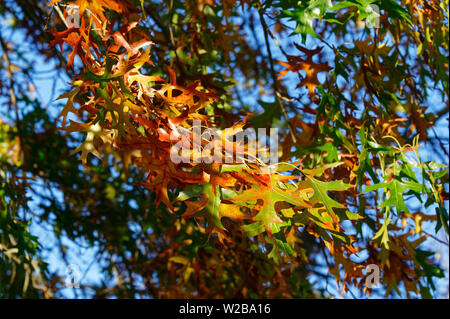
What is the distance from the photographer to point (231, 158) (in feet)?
4.72

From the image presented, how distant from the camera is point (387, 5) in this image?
182 cm

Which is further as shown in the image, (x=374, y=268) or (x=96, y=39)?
(x=374, y=268)

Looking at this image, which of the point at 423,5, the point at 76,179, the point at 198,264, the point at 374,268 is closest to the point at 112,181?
the point at 76,179

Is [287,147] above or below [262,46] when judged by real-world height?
below

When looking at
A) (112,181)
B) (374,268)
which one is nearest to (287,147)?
(374,268)

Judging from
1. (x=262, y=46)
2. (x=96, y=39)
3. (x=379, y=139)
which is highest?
(x=262, y=46)

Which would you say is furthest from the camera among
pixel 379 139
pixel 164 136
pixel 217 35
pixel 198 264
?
pixel 198 264

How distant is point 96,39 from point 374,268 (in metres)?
1.56

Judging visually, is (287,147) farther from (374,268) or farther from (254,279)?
(254,279)
